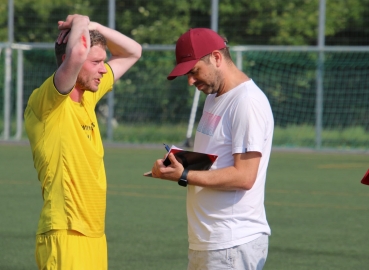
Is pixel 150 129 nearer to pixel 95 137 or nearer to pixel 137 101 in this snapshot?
pixel 137 101

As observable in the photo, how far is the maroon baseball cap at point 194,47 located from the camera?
12.9 ft

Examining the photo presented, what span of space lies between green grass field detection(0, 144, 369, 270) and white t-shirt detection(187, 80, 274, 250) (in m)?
3.27

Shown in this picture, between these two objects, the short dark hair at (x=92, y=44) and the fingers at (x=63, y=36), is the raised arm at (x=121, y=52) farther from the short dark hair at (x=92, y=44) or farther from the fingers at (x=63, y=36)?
the fingers at (x=63, y=36)

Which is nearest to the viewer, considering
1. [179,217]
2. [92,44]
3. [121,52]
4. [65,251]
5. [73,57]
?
[73,57]

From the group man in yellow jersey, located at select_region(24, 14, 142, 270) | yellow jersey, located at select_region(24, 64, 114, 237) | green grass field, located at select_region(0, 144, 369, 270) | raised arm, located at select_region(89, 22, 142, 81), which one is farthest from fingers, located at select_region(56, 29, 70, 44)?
green grass field, located at select_region(0, 144, 369, 270)

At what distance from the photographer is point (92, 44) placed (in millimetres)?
4188

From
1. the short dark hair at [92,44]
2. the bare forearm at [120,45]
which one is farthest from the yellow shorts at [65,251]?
the bare forearm at [120,45]

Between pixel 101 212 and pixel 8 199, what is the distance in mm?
7259

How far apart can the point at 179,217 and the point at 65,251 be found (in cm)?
597

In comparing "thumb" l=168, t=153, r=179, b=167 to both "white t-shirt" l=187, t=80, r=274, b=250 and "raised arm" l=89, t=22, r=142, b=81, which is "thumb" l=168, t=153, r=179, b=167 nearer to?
"white t-shirt" l=187, t=80, r=274, b=250

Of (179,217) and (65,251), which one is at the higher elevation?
(65,251)

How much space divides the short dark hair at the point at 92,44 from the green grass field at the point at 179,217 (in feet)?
11.0

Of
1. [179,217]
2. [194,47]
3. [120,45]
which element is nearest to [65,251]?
[194,47]

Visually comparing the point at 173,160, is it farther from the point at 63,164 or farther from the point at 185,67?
the point at 63,164
